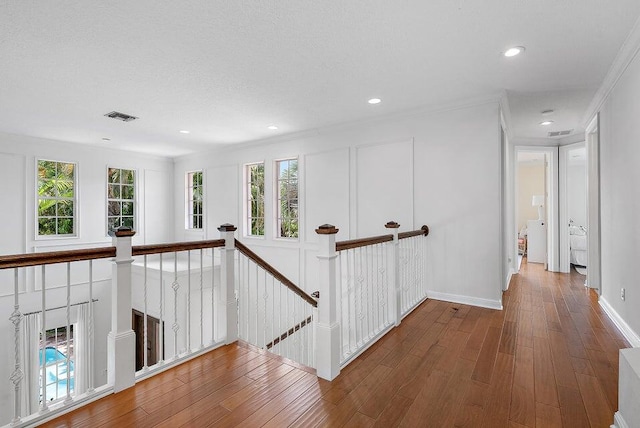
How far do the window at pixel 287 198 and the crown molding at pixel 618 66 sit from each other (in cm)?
437

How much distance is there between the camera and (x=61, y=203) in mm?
6078

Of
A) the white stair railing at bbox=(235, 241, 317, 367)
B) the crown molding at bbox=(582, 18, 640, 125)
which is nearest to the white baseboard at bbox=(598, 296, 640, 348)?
the crown molding at bbox=(582, 18, 640, 125)

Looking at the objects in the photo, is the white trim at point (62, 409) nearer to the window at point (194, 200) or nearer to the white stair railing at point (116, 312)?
the white stair railing at point (116, 312)

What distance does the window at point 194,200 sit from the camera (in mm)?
7449

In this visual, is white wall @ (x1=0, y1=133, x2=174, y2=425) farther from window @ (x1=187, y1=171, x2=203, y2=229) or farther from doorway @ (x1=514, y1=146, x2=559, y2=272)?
doorway @ (x1=514, y1=146, x2=559, y2=272)

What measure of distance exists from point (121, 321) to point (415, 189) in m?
3.72

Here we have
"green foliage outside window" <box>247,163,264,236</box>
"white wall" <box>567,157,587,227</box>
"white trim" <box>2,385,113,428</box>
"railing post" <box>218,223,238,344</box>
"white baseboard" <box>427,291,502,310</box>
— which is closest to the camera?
"white trim" <box>2,385,113,428</box>

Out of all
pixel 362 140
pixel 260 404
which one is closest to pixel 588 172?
pixel 362 140

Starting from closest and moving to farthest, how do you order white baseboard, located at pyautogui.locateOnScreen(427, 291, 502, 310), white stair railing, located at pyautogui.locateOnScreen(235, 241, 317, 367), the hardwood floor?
the hardwood floor, white stair railing, located at pyautogui.locateOnScreen(235, 241, 317, 367), white baseboard, located at pyautogui.locateOnScreen(427, 291, 502, 310)

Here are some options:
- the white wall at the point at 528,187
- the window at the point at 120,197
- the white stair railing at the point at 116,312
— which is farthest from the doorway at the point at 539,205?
the window at the point at 120,197

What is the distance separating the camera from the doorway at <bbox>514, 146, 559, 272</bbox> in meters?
5.86

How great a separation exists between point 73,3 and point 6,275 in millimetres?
5484

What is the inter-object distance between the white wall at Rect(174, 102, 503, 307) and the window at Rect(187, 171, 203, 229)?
2179 millimetres

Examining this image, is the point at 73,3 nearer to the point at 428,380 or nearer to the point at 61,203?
the point at 428,380
